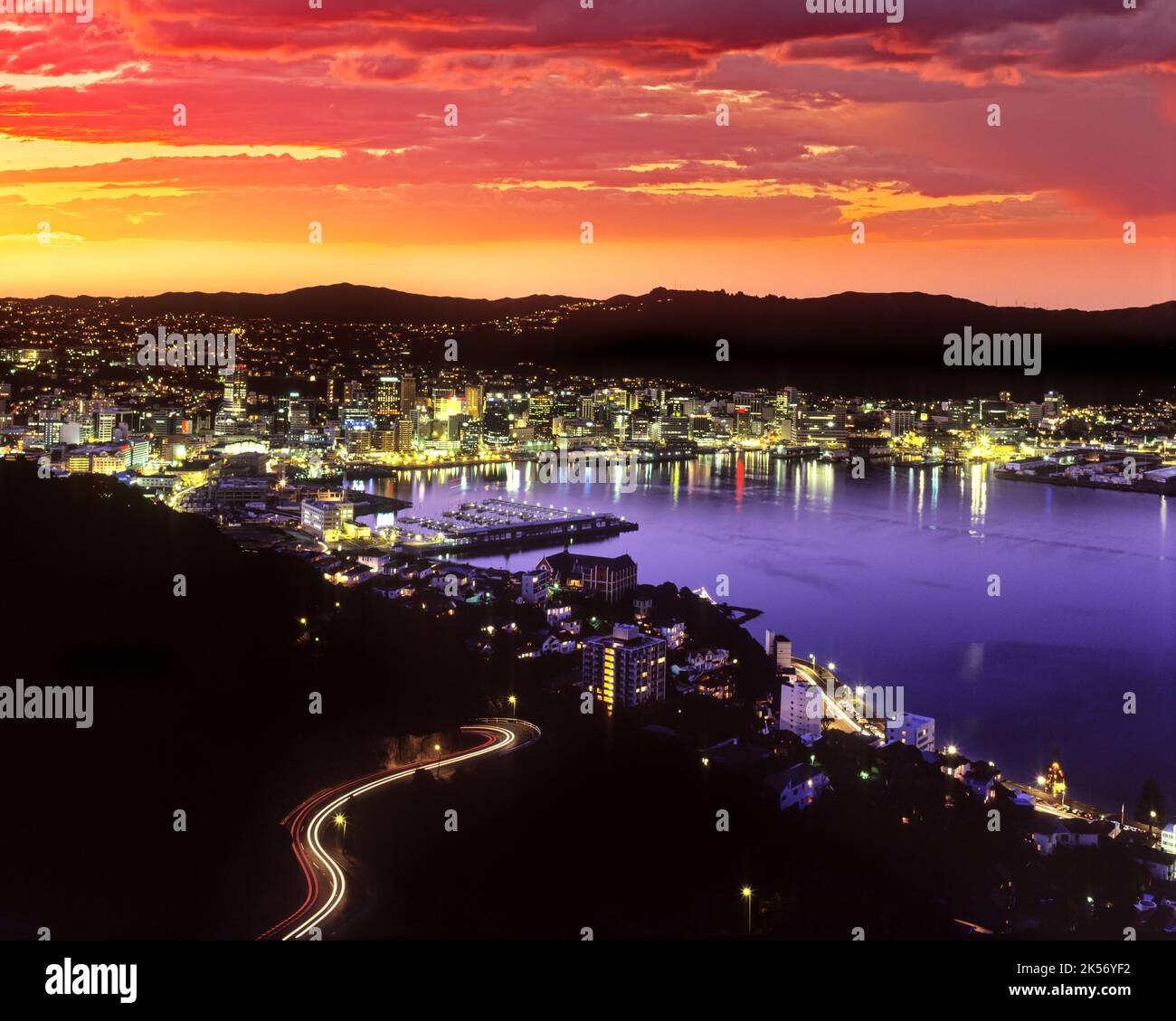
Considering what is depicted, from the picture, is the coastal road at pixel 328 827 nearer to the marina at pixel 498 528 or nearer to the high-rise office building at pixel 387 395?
the marina at pixel 498 528

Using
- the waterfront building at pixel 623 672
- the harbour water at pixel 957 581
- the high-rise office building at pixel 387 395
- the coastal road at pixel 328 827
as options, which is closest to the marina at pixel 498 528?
the harbour water at pixel 957 581

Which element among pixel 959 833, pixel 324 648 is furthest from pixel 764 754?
pixel 324 648

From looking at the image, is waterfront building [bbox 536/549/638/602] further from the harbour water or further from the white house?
the white house

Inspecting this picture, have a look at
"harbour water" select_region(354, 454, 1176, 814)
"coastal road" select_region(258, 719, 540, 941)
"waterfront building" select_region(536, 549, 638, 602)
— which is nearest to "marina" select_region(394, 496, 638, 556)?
"harbour water" select_region(354, 454, 1176, 814)

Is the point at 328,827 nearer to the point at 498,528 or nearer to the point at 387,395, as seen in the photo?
the point at 498,528

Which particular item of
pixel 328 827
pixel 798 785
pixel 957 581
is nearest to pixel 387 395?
pixel 957 581
